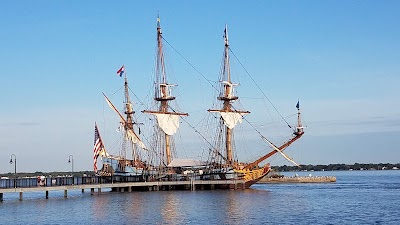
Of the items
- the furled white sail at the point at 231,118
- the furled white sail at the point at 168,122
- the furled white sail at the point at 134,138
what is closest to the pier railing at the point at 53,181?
the furled white sail at the point at 168,122

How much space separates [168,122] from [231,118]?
37.4 feet

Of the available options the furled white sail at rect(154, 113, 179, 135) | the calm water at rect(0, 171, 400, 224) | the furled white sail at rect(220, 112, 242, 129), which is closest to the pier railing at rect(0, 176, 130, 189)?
the calm water at rect(0, 171, 400, 224)

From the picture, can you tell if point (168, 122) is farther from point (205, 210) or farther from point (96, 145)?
point (205, 210)

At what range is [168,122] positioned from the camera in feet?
385

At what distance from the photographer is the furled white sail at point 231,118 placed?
117 metres

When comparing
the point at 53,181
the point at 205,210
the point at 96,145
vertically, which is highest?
the point at 96,145

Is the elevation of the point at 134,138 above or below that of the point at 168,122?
below

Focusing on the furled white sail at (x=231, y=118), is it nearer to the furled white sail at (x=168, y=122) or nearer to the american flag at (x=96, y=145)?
the furled white sail at (x=168, y=122)

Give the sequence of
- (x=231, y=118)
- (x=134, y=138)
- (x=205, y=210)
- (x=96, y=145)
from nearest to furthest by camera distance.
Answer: (x=205, y=210) → (x=96, y=145) → (x=231, y=118) → (x=134, y=138)

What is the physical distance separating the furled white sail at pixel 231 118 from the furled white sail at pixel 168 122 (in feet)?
29.0

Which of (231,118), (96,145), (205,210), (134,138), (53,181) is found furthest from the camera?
(134,138)

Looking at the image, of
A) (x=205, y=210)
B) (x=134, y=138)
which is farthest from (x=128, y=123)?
(x=205, y=210)

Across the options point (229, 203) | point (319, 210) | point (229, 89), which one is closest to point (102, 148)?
point (229, 89)

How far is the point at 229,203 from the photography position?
Answer: 76.6 meters
